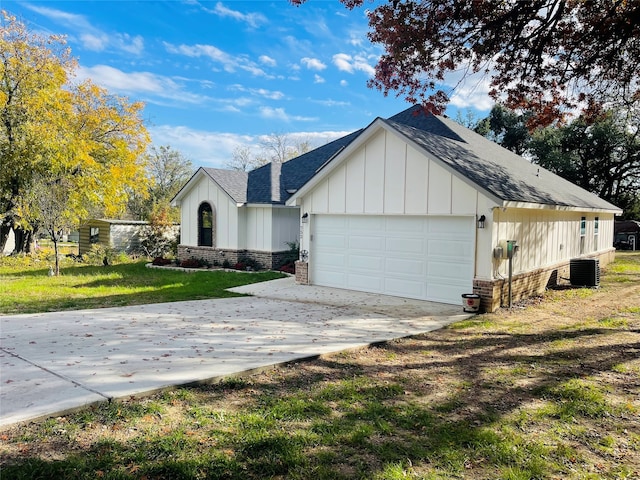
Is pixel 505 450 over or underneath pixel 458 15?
underneath

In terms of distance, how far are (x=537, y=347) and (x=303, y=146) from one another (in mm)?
41722

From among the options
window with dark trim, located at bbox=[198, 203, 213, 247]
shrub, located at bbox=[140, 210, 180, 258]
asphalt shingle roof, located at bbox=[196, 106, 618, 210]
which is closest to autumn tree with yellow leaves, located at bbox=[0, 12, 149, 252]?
shrub, located at bbox=[140, 210, 180, 258]

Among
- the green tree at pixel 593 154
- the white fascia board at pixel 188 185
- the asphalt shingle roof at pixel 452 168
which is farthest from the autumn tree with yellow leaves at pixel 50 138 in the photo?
the green tree at pixel 593 154

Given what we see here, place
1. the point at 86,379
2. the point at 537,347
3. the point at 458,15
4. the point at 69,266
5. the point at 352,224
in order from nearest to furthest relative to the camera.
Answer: the point at 86,379, the point at 537,347, the point at 458,15, the point at 352,224, the point at 69,266

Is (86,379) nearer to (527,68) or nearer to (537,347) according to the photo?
(537,347)

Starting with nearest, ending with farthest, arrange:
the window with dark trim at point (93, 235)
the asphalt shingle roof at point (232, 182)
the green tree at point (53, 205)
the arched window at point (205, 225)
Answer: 1. the green tree at point (53, 205)
2. the asphalt shingle roof at point (232, 182)
3. the arched window at point (205, 225)
4. the window with dark trim at point (93, 235)

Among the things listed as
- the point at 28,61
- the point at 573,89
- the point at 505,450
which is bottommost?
the point at 505,450

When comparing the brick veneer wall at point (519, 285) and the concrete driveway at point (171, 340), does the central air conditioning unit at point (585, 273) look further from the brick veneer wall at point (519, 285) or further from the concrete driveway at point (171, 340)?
the concrete driveway at point (171, 340)

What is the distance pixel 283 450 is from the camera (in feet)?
11.3

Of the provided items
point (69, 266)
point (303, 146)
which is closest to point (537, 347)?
point (69, 266)

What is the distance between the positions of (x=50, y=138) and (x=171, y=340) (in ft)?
55.9

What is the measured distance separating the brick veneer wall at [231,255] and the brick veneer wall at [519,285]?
9.20m

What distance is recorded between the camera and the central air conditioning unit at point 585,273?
42.3 feet

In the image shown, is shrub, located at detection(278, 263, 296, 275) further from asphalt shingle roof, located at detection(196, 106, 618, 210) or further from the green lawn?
asphalt shingle roof, located at detection(196, 106, 618, 210)
